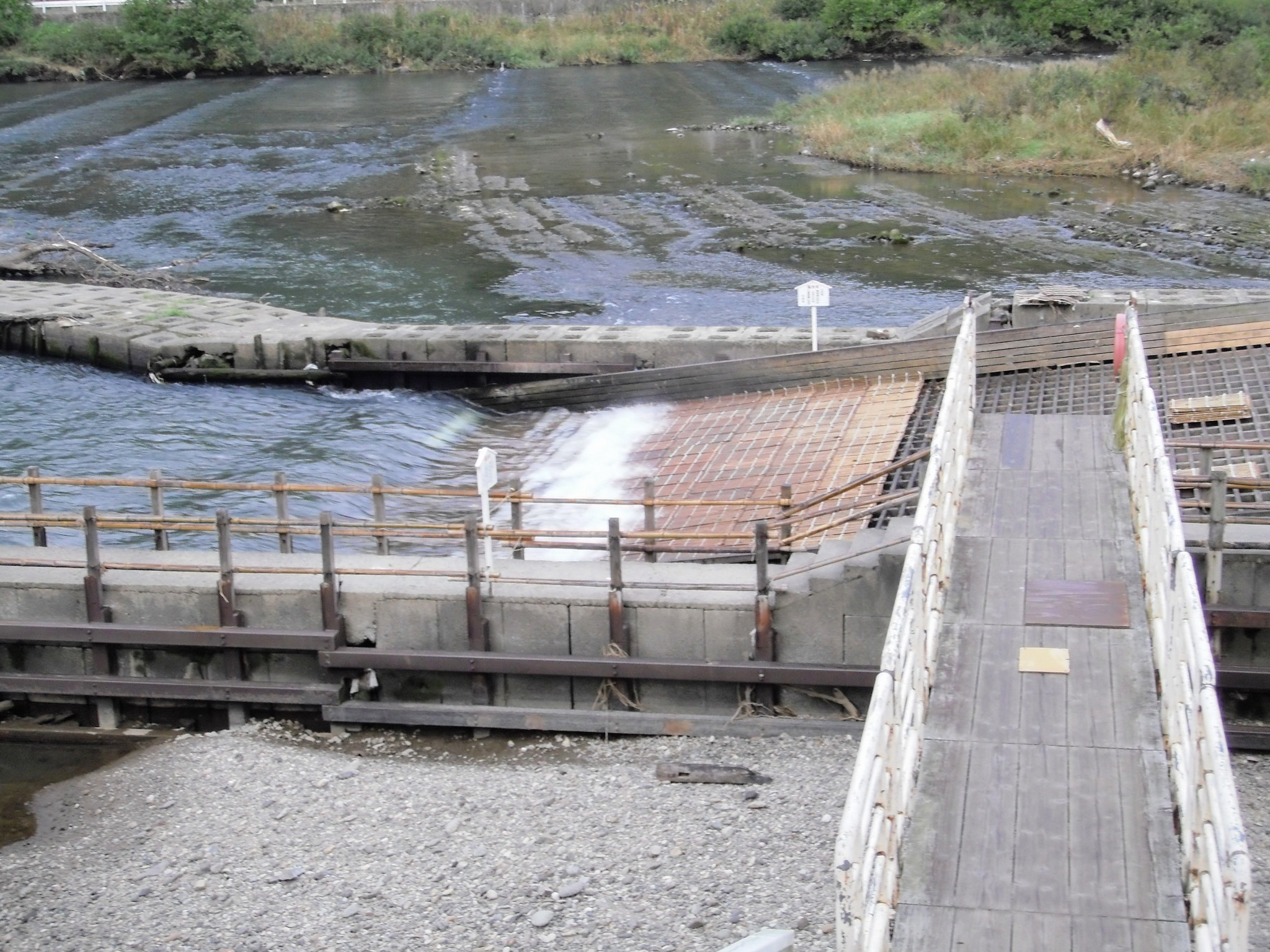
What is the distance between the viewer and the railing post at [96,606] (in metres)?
13.5

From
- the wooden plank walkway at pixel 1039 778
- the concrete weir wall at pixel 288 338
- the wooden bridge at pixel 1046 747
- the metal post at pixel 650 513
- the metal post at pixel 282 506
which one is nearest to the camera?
the wooden bridge at pixel 1046 747

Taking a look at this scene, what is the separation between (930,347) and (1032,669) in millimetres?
11466

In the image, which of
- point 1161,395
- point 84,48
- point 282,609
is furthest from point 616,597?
point 84,48

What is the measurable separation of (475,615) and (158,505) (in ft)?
12.6

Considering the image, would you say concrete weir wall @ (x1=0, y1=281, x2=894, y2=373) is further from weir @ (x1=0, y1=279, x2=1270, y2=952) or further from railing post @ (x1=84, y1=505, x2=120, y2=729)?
railing post @ (x1=84, y1=505, x2=120, y2=729)

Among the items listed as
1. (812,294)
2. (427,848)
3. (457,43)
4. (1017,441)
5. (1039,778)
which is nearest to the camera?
(1039,778)

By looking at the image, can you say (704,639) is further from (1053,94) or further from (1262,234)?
(1053,94)

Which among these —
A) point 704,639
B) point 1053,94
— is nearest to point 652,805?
point 704,639

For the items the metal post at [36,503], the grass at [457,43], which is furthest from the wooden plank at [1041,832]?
the grass at [457,43]

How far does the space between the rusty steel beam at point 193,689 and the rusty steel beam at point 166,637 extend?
35 cm

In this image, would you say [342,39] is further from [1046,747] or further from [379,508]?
[1046,747]

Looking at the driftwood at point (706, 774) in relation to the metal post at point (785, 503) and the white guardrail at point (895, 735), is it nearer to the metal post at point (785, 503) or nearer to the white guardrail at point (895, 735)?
the metal post at point (785, 503)

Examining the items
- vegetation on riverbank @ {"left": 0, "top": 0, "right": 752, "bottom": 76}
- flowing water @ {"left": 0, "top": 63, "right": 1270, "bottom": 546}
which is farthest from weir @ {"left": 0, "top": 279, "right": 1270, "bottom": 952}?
vegetation on riverbank @ {"left": 0, "top": 0, "right": 752, "bottom": 76}

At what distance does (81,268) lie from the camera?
35.2 m
